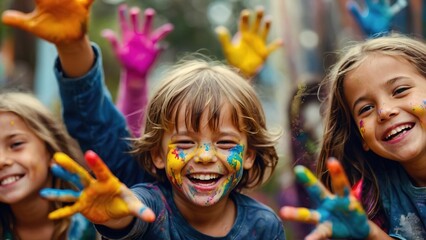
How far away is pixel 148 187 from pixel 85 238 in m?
0.58

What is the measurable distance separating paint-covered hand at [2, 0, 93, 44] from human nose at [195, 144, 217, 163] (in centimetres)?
64

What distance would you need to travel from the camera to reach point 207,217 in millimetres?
2438

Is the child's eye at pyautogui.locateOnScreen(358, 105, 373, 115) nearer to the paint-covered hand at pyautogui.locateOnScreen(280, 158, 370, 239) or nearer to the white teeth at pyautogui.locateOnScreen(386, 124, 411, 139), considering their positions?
the white teeth at pyautogui.locateOnScreen(386, 124, 411, 139)

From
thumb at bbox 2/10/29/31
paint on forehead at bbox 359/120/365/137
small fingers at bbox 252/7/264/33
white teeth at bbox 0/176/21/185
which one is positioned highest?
small fingers at bbox 252/7/264/33

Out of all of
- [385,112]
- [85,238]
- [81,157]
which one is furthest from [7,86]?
[385,112]

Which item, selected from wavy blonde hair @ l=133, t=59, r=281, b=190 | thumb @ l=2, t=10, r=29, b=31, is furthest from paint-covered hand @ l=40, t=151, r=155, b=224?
thumb @ l=2, t=10, r=29, b=31

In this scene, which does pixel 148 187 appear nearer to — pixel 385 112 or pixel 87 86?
pixel 87 86

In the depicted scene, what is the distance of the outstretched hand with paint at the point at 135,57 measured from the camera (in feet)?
11.1

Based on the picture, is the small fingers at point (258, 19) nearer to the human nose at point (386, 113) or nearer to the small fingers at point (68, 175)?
the human nose at point (386, 113)

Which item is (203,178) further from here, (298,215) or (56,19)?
(56,19)

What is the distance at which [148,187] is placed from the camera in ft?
7.88

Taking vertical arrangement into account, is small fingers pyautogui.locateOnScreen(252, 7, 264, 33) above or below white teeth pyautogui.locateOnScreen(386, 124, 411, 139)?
above

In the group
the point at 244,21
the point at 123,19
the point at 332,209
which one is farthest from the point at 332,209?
the point at 123,19

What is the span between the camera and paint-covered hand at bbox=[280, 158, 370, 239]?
1.78m
